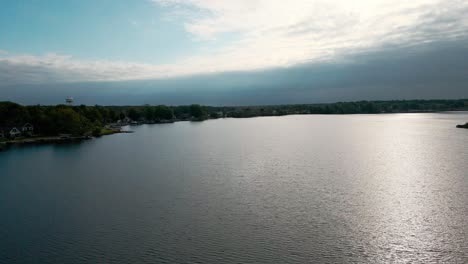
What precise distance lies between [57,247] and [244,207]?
321 inches

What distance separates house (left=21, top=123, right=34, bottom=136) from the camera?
55.7 meters

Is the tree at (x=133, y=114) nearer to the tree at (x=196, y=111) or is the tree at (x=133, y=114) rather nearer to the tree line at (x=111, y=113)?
the tree line at (x=111, y=113)

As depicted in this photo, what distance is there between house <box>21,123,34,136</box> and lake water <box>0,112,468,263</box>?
25992 millimetres

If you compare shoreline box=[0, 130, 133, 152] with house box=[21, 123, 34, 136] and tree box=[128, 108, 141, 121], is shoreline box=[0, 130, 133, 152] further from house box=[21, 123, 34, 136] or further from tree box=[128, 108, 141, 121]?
tree box=[128, 108, 141, 121]

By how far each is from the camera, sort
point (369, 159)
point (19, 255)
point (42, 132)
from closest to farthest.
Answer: point (19, 255)
point (369, 159)
point (42, 132)

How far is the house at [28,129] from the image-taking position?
55.7 metres

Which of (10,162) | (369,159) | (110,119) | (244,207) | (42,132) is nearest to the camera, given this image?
(244,207)

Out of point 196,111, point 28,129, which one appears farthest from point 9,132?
point 196,111

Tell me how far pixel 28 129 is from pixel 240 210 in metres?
51.1

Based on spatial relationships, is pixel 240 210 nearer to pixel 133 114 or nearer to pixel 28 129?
pixel 28 129

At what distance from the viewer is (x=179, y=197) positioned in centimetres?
1992

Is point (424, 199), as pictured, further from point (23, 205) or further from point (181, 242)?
point (23, 205)

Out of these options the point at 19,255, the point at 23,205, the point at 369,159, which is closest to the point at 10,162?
the point at 23,205

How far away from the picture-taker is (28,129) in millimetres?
56562
